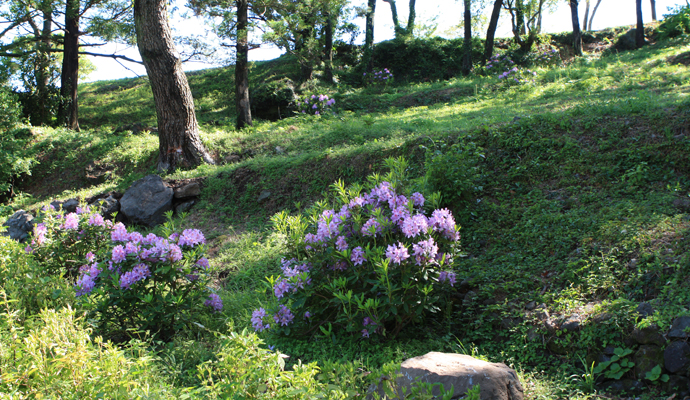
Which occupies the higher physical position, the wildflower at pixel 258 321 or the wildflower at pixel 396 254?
the wildflower at pixel 396 254

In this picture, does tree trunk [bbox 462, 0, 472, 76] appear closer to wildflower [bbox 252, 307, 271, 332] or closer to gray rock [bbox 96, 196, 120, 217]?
gray rock [bbox 96, 196, 120, 217]

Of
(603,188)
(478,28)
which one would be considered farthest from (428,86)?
(478,28)

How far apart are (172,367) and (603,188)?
448cm

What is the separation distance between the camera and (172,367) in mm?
3111

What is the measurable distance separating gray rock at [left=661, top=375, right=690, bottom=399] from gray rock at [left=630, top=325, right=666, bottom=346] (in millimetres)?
215

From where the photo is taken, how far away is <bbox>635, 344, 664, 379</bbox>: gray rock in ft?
9.04

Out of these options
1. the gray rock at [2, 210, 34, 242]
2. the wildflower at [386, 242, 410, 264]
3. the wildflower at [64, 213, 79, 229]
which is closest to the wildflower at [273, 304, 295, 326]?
the wildflower at [386, 242, 410, 264]

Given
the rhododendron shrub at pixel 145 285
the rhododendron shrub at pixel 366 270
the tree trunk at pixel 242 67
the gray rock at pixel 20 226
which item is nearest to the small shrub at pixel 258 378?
the rhododendron shrub at pixel 366 270

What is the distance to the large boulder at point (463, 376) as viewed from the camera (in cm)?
230

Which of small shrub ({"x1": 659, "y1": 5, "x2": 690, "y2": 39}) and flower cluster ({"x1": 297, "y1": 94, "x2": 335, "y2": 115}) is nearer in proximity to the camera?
flower cluster ({"x1": 297, "y1": 94, "x2": 335, "y2": 115})

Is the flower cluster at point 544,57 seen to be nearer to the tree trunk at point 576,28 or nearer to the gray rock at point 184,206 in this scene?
the tree trunk at point 576,28

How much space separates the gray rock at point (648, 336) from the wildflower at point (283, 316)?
7.61 feet

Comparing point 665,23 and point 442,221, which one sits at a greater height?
point 665,23

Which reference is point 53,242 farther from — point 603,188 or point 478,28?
point 478,28
